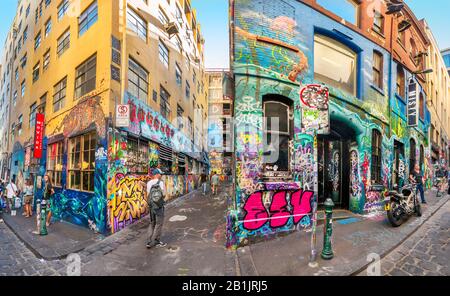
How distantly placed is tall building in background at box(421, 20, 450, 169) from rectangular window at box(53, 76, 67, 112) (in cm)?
2107

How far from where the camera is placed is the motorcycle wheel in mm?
6516

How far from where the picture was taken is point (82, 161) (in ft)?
26.5

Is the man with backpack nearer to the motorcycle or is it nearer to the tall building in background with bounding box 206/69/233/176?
the motorcycle

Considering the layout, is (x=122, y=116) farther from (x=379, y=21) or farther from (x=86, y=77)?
(x=379, y=21)

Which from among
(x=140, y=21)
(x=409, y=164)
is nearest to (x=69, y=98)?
(x=140, y=21)

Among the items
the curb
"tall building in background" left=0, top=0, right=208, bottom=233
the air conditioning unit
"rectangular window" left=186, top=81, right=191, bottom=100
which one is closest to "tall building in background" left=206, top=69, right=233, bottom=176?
"rectangular window" left=186, top=81, right=191, bottom=100

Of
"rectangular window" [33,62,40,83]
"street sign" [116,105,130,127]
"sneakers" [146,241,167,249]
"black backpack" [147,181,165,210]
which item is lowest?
"sneakers" [146,241,167,249]

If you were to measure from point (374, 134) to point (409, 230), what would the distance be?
4.30m

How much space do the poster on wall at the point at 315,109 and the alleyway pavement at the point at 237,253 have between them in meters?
2.58

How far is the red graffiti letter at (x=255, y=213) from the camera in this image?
18.1 ft

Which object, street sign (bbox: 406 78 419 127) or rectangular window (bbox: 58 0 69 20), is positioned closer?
rectangular window (bbox: 58 0 69 20)

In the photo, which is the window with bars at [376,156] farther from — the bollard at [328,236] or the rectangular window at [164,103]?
the rectangular window at [164,103]

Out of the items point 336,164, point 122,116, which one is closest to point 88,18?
point 122,116

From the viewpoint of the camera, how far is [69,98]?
901 cm
